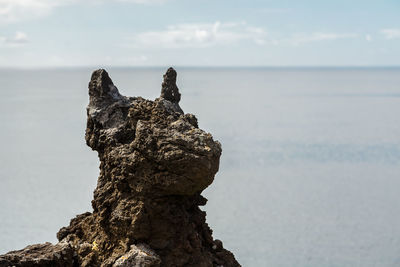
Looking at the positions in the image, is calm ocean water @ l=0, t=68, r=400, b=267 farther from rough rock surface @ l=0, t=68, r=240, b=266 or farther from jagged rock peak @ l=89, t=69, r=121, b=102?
jagged rock peak @ l=89, t=69, r=121, b=102

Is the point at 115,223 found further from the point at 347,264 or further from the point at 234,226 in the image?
the point at 234,226

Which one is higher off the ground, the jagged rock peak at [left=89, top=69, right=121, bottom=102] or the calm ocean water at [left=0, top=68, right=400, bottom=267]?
the jagged rock peak at [left=89, top=69, right=121, bottom=102]

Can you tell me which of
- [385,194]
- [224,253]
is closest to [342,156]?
[385,194]

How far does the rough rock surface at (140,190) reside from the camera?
8.02 metres

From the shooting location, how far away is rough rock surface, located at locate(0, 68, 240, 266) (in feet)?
26.3

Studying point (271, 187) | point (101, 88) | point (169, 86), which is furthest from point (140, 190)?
point (271, 187)

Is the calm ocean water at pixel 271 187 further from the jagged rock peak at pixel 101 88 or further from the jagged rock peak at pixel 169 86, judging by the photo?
the jagged rock peak at pixel 101 88

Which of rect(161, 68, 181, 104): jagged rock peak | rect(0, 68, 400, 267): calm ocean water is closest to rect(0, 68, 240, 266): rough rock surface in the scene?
rect(161, 68, 181, 104): jagged rock peak

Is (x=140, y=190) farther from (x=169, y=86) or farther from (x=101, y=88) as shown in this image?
(x=169, y=86)

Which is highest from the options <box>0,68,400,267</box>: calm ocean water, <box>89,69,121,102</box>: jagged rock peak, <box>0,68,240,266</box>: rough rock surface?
<box>89,69,121,102</box>: jagged rock peak

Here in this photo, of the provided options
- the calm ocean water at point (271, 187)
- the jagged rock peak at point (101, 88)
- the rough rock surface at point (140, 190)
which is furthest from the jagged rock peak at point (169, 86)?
the calm ocean water at point (271, 187)

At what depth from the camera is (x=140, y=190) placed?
26.8 ft

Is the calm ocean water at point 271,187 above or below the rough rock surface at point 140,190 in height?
below

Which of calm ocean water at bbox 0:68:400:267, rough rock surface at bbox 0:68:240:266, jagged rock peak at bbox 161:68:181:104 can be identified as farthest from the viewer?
calm ocean water at bbox 0:68:400:267
